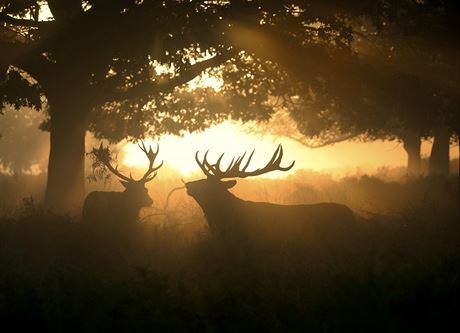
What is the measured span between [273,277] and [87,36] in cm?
768

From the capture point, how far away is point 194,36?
13469mm

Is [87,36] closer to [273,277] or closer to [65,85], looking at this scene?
[65,85]

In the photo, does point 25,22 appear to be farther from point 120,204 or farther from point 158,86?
point 120,204

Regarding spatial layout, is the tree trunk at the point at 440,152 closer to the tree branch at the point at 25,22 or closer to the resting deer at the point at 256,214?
the resting deer at the point at 256,214

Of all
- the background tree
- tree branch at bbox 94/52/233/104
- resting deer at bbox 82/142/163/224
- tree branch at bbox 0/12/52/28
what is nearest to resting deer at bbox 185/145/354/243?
resting deer at bbox 82/142/163/224

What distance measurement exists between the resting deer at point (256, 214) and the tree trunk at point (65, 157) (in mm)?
5121

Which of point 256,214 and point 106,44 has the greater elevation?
point 106,44

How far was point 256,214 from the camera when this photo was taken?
39.6 ft

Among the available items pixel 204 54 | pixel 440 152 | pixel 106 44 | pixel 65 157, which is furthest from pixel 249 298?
pixel 440 152

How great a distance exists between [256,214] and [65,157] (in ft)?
21.2

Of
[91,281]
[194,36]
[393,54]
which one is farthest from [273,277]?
[393,54]

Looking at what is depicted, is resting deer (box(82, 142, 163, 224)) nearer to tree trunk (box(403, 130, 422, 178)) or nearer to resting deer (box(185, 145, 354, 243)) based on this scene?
resting deer (box(185, 145, 354, 243))

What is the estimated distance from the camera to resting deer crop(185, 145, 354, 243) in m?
11.7

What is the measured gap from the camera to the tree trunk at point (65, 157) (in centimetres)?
1606
